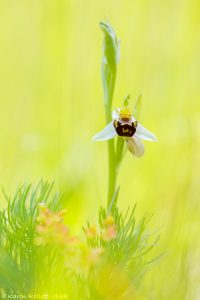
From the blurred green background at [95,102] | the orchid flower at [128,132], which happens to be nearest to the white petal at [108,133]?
the orchid flower at [128,132]

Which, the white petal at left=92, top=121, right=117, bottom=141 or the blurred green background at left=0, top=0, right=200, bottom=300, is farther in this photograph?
the blurred green background at left=0, top=0, right=200, bottom=300

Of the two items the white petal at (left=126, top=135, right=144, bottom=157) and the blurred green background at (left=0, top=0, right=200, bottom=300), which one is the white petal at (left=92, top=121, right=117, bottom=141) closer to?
the white petal at (left=126, top=135, right=144, bottom=157)

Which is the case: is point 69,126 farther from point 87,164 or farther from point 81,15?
point 81,15

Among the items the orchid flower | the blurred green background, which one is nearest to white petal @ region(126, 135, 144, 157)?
the orchid flower

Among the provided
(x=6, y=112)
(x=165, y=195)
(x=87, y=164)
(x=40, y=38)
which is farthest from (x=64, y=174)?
(x=40, y=38)

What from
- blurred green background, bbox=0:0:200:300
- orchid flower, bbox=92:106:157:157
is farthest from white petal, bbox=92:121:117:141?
blurred green background, bbox=0:0:200:300

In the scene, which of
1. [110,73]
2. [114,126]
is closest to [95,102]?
[110,73]

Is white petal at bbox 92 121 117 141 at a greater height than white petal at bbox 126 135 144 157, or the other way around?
white petal at bbox 92 121 117 141
